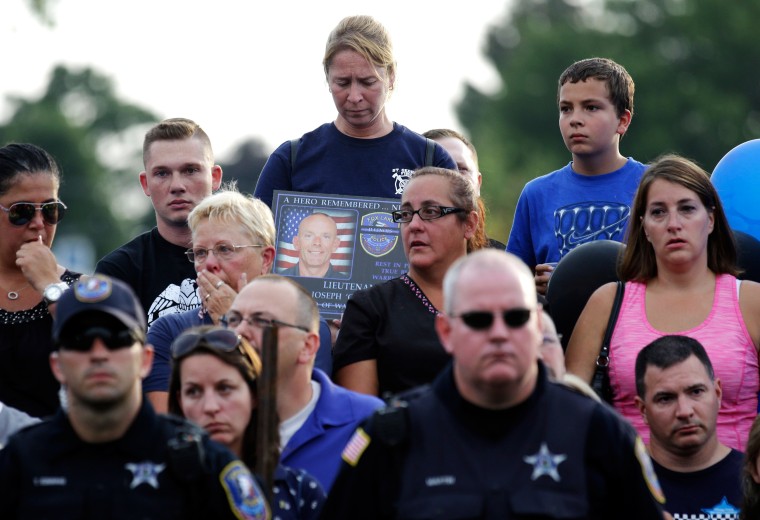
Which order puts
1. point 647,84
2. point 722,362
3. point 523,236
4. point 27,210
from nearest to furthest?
1. point 722,362
2. point 27,210
3. point 523,236
4. point 647,84

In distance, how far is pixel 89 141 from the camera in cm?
7931

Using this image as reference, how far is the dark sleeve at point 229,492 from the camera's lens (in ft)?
20.1

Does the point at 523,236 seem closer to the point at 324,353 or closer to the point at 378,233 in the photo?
the point at 378,233

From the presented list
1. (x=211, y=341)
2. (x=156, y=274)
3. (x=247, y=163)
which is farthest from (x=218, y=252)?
(x=247, y=163)

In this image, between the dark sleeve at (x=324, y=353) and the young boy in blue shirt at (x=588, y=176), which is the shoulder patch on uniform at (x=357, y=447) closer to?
the dark sleeve at (x=324, y=353)

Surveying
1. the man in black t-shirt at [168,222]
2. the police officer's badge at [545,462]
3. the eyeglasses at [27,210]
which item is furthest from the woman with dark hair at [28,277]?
the police officer's badge at [545,462]

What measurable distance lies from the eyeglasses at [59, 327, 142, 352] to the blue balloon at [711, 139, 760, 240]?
453 centimetres

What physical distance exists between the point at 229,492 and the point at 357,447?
1.59 ft

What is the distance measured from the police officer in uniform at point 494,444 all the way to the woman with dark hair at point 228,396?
3.09 feet

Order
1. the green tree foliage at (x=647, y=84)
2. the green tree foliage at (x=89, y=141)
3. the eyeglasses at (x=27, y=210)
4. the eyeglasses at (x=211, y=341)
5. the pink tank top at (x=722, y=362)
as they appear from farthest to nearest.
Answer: the green tree foliage at (x=89, y=141) < the green tree foliage at (x=647, y=84) < the eyeglasses at (x=27, y=210) < the pink tank top at (x=722, y=362) < the eyeglasses at (x=211, y=341)

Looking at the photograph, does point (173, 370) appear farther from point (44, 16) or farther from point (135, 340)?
point (44, 16)

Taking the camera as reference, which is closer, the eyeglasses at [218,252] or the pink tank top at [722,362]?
the pink tank top at [722,362]

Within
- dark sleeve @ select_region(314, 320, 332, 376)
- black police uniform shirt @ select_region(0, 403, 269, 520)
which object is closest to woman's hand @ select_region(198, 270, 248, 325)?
dark sleeve @ select_region(314, 320, 332, 376)

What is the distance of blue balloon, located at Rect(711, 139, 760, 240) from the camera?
32.2 ft
